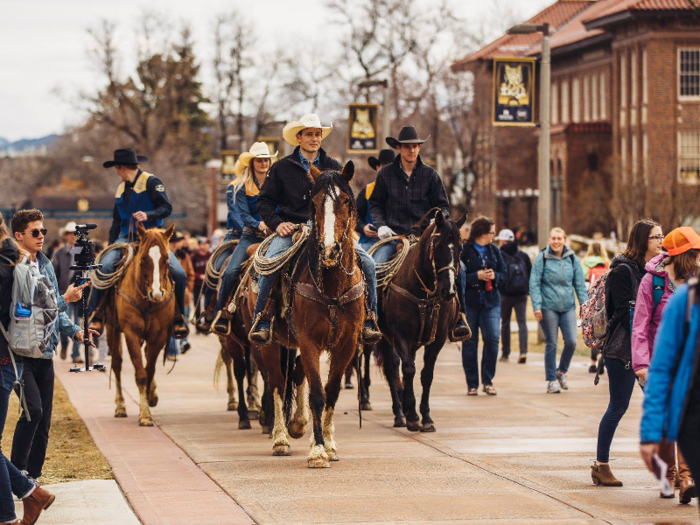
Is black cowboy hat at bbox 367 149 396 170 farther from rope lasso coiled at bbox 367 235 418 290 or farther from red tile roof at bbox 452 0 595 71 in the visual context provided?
red tile roof at bbox 452 0 595 71

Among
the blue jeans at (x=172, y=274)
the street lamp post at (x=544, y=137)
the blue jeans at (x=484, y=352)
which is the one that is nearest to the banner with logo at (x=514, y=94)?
the street lamp post at (x=544, y=137)

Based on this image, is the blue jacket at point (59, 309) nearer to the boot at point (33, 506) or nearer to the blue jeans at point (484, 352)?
the boot at point (33, 506)

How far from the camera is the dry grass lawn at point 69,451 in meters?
10.9

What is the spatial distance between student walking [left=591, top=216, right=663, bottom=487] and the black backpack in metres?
12.2

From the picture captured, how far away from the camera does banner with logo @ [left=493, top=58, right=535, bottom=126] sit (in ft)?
84.8

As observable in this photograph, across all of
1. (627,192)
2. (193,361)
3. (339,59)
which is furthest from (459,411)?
(339,59)

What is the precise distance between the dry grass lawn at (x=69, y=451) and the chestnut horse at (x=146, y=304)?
74cm

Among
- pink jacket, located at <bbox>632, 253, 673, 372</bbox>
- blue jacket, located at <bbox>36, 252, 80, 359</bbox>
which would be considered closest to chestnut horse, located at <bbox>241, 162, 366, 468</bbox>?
blue jacket, located at <bbox>36, 252, 80, 359</bbox>

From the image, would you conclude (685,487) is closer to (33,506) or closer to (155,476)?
(155,476)

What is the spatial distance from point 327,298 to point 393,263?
9.49 feet

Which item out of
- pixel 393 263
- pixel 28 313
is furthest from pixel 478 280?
pixel 28 313

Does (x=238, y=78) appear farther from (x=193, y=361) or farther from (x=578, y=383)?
(x=578, y=383)

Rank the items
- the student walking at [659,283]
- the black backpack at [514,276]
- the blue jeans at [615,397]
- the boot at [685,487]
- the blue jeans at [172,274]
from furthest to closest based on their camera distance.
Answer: the black backpack at [514,276] < the blue jeans at [172,274] < the blue jeans at [615,397] < the boot at [685,487] < the student walking at [659,283]

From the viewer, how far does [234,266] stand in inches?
546
